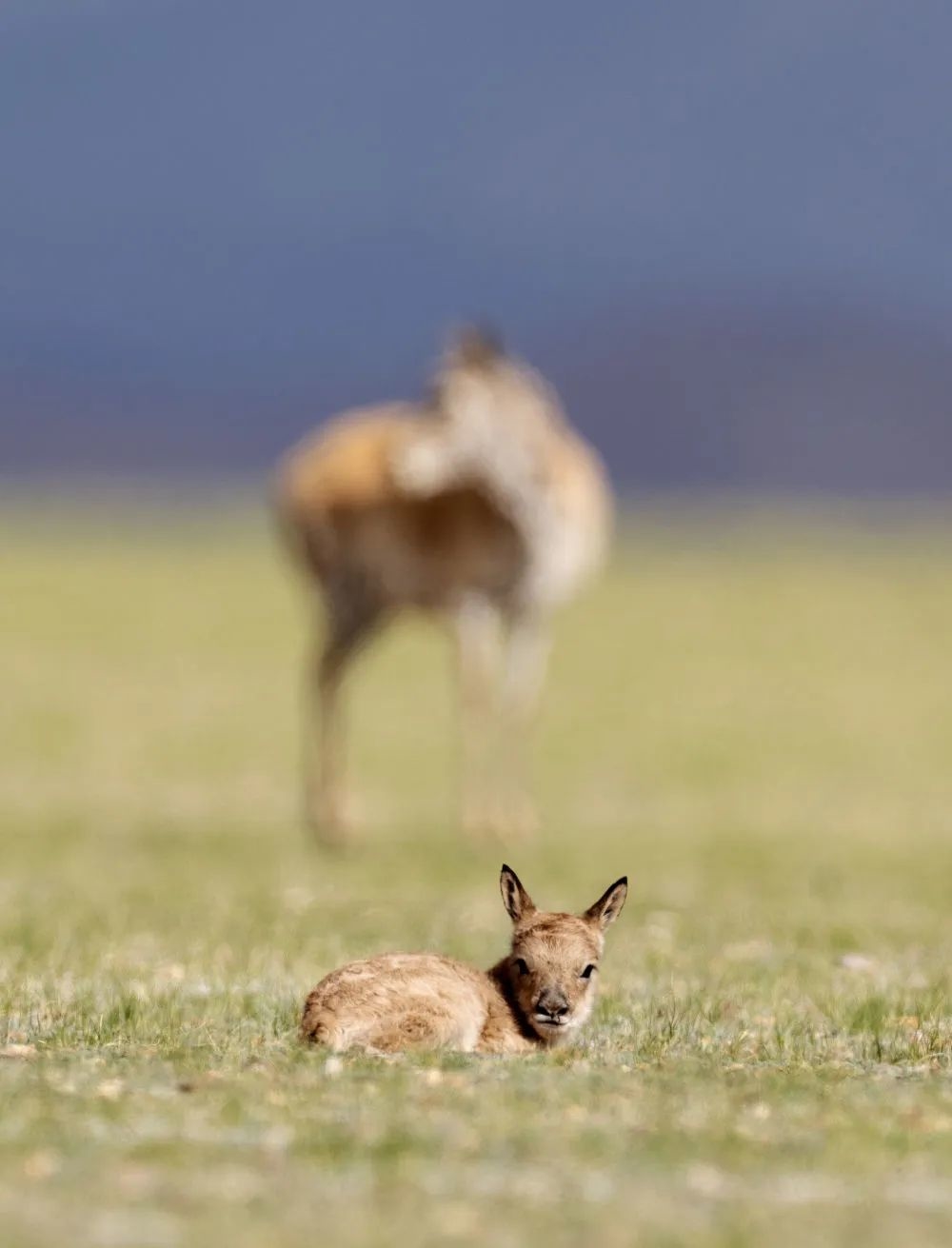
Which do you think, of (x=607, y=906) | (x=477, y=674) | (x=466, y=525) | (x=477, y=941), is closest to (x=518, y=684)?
(x=477, y=674)

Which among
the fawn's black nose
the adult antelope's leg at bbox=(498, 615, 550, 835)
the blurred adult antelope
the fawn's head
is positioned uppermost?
the blurred adult antelope

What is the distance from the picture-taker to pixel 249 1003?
9117 millimetres

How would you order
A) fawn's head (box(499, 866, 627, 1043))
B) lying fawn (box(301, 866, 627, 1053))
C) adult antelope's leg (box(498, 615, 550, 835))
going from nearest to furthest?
lying fawn (box(301, 866, 627, 1053))
fawn's head (box(499, 866, 627, 1043))
adult antelope's leg (box(498, 615, 550, 835))

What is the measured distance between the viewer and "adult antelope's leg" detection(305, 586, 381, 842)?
19.8 metres

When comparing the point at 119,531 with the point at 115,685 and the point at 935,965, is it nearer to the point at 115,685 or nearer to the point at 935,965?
the point at 115,685

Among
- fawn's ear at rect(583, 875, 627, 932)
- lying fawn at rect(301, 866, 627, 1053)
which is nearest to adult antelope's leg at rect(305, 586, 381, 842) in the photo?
fawn's ear at rect(583, 875, 627, 932)

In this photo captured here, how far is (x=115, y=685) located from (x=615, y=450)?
16269cm

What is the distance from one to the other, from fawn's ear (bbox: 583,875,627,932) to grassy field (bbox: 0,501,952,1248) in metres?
0.37

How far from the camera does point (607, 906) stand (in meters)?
8.45

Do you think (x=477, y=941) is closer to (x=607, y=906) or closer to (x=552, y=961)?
(x=607, y=906)

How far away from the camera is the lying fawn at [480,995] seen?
25.8 ft

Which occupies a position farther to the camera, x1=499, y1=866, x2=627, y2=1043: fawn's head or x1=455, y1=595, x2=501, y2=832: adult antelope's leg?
x1=455, y1=595, x2=501, y2=832: adult antelope's leg

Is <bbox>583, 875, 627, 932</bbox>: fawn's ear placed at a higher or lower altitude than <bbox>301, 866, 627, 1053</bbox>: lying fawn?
higher

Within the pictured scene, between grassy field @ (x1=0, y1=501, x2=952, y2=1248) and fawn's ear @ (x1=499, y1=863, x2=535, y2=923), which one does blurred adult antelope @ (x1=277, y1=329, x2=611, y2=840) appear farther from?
fawn's ear @ (x1=499, y1=863, x2=535, y2=923)
